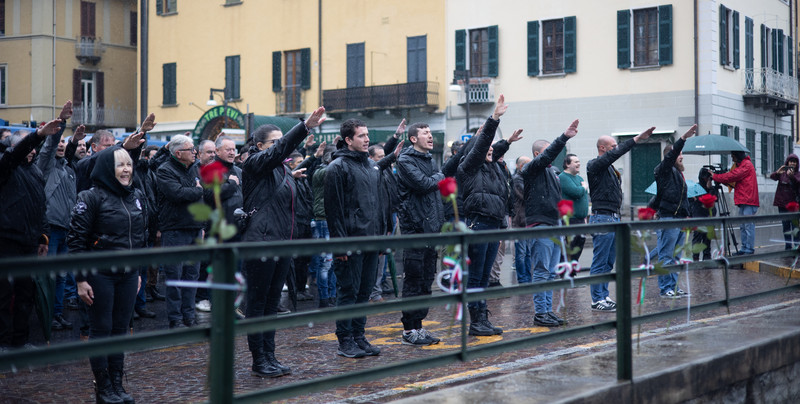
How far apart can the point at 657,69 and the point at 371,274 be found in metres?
23.6

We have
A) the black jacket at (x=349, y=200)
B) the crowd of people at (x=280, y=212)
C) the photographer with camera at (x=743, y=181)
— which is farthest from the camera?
the photographer with camera at (x=743, y=181)

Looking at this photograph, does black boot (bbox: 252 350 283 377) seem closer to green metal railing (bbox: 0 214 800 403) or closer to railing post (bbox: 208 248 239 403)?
green metal railing (bbox: 0 214 800 403)

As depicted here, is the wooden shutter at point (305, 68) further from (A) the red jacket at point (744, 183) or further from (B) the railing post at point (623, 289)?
(B) the railing post at point (623, 289)

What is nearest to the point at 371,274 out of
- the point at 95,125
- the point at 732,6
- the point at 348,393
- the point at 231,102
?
the point at 348,393

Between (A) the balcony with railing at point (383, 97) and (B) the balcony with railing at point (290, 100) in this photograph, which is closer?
(A) the balcony with railing at point (383, 97)

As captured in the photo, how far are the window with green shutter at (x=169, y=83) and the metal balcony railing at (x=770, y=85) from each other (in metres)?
22.2

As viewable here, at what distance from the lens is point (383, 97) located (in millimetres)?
33406

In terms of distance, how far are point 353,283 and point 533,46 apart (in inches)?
987

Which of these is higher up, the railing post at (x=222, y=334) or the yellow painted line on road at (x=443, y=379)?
the railing post at (x=222, y=334)

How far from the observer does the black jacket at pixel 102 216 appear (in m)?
5.83

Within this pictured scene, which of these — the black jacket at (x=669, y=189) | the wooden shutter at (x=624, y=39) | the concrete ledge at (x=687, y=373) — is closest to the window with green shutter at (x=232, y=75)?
the wooden shutter at (x=624, y=39)

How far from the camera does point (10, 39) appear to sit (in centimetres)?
4038

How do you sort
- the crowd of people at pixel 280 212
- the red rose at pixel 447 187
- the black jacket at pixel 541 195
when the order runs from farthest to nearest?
1. the black jacket at pixel 541 195
2. the crowd of people at pixel 280 212
3. the red rose at pixel 447 187

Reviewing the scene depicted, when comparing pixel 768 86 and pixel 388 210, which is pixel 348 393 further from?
pixel 768 86
